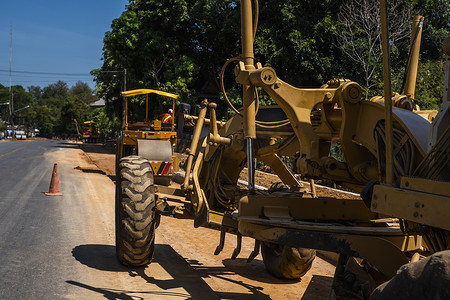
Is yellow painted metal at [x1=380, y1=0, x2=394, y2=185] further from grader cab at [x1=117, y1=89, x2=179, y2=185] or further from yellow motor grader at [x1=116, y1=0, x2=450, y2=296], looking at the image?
grader cab at [x1=117, y1=89, x2=179, y2=185]

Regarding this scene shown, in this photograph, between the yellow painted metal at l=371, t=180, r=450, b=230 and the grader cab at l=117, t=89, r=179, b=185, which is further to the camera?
the grader cab at l=117, t=89, r=179, b=185

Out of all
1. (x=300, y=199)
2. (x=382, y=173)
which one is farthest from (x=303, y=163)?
(x=382, y=173)

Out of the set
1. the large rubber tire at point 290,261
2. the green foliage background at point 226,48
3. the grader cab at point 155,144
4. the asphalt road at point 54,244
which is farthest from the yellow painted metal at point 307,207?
the green foliage background at point 226,48

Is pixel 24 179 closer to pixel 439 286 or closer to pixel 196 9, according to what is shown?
pixel 196 9

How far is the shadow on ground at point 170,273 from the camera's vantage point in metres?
6.24

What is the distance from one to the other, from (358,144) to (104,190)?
1293cm

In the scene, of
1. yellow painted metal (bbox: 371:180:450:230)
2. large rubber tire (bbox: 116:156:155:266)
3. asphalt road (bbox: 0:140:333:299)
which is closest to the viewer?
yellow painted metal (bbox: 371:180:450:230)

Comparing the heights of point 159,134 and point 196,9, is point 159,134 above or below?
below

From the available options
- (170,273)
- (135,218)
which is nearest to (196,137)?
(135,218)

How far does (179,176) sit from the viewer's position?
62.8 feet

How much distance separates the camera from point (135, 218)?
692 centimetres

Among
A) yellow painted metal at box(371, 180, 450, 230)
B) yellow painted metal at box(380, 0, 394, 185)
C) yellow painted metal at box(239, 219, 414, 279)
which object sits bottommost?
yellow painted metal at box(239, 219, 414, 279)

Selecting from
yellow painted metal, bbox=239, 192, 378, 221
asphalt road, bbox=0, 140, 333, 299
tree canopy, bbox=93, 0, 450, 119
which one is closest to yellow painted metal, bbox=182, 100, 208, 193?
asphalt road, bbox=0, 140, 333, 299

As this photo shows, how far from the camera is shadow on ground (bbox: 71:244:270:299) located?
20.5ft
